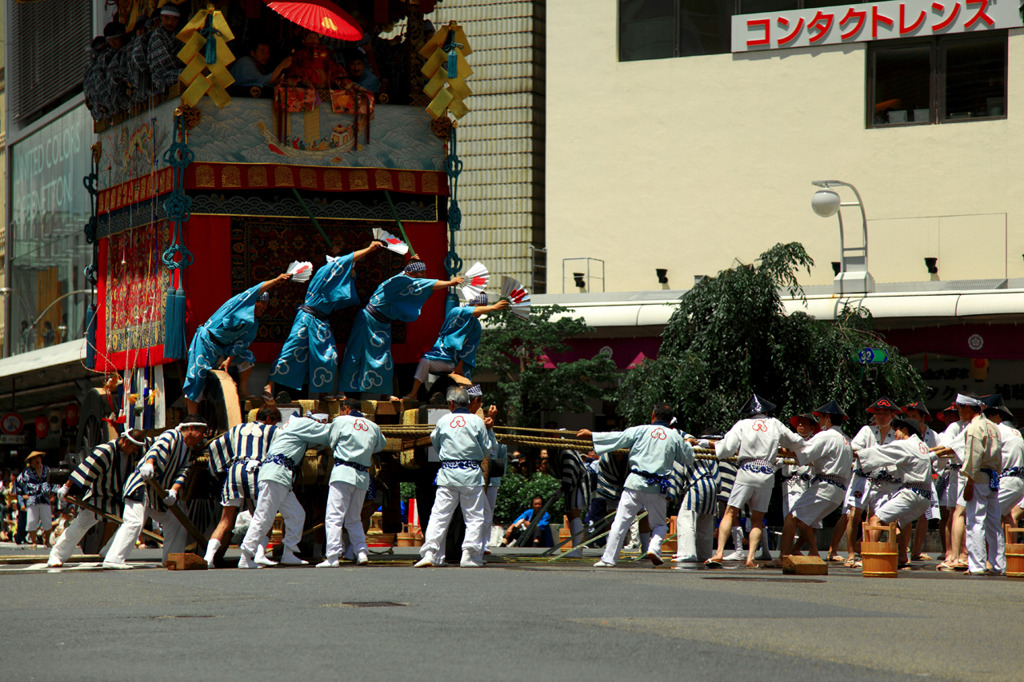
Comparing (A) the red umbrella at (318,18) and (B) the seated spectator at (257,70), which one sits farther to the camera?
(B) the seated spectator at (257,70)

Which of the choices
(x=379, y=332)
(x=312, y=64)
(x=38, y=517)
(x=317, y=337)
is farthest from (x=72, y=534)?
A: (x=38, y=517)

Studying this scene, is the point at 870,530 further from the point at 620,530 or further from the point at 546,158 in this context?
the point at 546,158

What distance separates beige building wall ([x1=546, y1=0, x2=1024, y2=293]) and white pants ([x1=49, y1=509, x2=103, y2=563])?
20804 mm

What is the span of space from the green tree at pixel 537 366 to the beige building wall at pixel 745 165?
535 cm

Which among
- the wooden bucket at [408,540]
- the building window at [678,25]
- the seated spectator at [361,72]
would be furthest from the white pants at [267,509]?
the building window at [678,25]

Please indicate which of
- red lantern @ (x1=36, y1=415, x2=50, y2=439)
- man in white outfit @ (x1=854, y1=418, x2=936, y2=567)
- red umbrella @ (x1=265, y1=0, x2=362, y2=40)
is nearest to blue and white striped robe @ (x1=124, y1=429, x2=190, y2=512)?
red umbrella @ (x1=265, y1=0, x2=362, y2=40)

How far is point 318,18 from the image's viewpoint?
53.2ft

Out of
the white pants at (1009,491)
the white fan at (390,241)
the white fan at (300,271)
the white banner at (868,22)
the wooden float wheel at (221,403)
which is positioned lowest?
the white pants at (1009,491)

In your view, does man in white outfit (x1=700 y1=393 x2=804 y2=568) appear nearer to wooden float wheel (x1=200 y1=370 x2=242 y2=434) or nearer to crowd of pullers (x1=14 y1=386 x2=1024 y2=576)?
crowd of pullers (x1=14 y1=386 x2=1024 y2=576)

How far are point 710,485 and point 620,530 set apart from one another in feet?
4.39

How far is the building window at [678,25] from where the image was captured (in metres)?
33.1

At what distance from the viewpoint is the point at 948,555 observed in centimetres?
1491

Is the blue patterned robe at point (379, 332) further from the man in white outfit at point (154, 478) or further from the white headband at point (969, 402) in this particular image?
the white headband at point (969, 402)

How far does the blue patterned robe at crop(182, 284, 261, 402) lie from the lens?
15305mm
